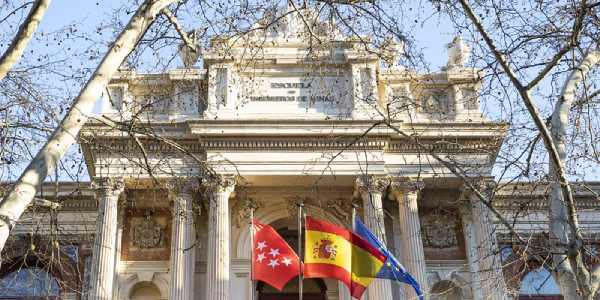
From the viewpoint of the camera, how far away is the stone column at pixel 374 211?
62.9 feet

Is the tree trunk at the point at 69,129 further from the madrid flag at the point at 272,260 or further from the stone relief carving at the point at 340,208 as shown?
the stone relief carving at the point at 340,208

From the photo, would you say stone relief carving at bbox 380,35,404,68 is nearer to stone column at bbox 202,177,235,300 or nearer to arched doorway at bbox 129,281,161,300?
stone column at bbox 202,177,235,300

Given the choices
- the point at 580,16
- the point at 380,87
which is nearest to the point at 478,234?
the point at 380,87

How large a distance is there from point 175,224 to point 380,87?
732 centimetres

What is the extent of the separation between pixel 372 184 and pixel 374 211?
1231mm

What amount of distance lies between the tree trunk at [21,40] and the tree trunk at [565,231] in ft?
22.9

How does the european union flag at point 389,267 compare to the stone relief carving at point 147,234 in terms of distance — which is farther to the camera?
the stone relief carving at point 147,234

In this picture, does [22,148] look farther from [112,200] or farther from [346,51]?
[346,51]

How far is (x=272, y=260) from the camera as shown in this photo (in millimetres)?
16375

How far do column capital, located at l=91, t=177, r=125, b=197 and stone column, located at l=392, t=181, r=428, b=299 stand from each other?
295 inches

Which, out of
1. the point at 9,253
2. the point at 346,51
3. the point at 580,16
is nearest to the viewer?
the point at 580,16

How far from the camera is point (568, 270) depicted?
1044 centimetres

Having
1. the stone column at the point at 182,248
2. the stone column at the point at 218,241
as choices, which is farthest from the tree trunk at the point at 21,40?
the stone column at the point at 182,248

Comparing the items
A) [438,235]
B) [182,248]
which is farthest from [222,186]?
[438,235]
